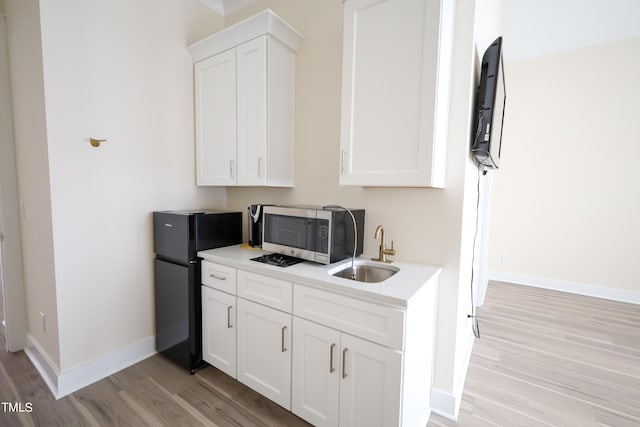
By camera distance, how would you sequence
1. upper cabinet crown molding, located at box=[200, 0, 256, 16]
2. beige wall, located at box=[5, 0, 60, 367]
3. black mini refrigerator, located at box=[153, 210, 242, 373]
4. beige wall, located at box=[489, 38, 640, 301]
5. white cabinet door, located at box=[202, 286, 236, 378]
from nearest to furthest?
beige wall, located at box=[5, 0, 60, 367] → white cabinet door, located at box=[202, 286, 236, 378] → black mini refrigerator, located at box=[153, 210, 242, 373] → upper cabinet crown molding, located at box=[200, 0, 256, 16] → beige wall, located at box=[489, 38, 640, 301]

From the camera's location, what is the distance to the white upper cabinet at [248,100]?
2.02 metres

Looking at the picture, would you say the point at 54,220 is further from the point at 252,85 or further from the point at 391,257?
the point at 391,257

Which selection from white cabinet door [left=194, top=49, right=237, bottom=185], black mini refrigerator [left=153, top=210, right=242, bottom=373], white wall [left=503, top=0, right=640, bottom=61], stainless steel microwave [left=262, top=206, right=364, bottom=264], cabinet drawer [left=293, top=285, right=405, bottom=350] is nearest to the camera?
cabinet drawer [left=293, top=285, right=405, bottom=350]

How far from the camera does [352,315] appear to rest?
1374mm

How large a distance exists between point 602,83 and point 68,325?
596 cm

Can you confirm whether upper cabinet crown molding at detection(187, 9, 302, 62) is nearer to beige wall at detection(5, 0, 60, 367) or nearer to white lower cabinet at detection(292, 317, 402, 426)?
beige wall at detection(5, 0, 60, 367)

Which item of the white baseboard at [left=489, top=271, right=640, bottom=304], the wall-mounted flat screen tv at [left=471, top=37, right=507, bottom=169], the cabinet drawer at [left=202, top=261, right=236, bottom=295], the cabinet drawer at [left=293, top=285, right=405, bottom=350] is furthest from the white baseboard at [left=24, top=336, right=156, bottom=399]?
the white baseboard at [left=489, top=271, right=640, bottom=304]

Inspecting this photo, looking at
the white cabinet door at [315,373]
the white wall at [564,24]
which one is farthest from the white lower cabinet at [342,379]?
the white wall at [564,24]

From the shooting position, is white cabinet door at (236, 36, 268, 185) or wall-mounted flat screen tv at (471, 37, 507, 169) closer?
wall-mounted flat screen tv at (471, 37, 507, 169)

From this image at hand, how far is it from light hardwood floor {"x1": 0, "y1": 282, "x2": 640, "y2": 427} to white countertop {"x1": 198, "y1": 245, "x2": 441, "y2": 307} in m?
0.85

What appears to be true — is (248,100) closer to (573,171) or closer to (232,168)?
(232,168)

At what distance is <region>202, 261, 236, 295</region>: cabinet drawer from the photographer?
1.86 metres

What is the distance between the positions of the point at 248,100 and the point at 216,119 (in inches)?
15.5

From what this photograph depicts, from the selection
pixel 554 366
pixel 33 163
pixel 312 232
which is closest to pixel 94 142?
pixel 33 163
